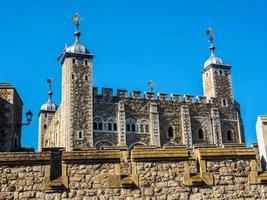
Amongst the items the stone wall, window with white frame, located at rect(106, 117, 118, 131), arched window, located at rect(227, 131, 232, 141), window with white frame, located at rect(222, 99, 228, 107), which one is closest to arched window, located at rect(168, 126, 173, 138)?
window with white frame, located at rect(106, 117, 118, 131)

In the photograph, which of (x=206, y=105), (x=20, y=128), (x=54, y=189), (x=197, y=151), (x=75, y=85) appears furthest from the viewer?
(x=206, y=105)

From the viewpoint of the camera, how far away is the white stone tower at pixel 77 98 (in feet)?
156

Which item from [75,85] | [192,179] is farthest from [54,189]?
[75,85]

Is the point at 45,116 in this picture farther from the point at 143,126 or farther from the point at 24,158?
the point at 24,158

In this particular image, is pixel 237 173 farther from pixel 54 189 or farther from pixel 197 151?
pixel 54 189

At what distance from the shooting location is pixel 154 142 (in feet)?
164

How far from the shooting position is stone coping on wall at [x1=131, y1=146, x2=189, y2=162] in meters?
7.70

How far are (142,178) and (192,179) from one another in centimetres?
79

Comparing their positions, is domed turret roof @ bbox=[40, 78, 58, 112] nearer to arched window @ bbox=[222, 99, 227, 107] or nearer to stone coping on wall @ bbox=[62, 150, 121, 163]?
arched window @ bbox=[222, 99, 227, 107]

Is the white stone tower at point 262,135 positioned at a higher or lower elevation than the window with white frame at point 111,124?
lower

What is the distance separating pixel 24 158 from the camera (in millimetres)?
7445

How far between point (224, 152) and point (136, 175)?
4.95 feet

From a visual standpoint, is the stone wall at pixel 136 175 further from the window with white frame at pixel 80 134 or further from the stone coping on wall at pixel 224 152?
the window with white frame at pixel 80 134

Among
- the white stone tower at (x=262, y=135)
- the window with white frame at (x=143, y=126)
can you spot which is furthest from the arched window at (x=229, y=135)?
the white stone tower at (x=262, y=135)
